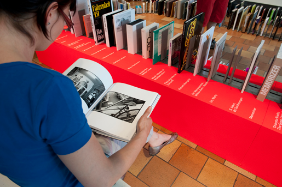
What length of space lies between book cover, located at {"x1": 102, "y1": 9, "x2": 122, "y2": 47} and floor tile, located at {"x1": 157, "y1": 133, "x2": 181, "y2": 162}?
1.15 metres

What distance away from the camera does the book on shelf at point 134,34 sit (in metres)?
1.61

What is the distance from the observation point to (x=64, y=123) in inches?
18.2

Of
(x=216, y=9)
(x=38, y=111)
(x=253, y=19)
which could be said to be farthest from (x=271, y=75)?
(x=253, y=19)

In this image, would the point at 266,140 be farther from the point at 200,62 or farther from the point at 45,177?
the point at 45,177

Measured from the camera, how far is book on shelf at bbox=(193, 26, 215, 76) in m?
1.31

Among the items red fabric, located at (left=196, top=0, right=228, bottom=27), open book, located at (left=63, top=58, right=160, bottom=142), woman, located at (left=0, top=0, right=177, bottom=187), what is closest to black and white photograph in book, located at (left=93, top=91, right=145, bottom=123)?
open book, located at (left=63, top=58, right=160, bottom=142)

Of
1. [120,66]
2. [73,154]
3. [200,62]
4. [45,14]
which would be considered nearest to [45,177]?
[73,154]

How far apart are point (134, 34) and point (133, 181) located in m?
1.21

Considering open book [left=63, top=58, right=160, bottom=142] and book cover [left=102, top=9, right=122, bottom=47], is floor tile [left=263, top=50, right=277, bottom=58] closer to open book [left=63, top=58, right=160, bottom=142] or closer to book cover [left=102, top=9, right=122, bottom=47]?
book cover [left=102, top=9, right=122, bottom=47]

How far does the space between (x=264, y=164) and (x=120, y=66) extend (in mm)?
1287

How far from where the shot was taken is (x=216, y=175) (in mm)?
1387

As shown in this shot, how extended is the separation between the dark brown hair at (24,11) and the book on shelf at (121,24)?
1.21m

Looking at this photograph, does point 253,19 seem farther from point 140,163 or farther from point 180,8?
point 140,163

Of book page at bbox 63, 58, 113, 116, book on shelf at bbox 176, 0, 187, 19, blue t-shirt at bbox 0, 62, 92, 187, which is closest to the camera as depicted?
blue t-shirt at bbox 0, 62, 92, 187
